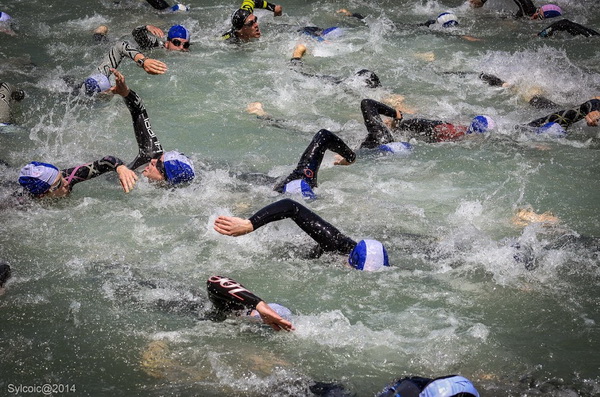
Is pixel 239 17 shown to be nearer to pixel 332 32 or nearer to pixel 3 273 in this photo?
pixel 332 32

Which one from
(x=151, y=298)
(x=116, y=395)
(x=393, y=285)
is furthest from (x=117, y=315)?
(x=393, y=285)

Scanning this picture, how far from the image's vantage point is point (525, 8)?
1454 cm

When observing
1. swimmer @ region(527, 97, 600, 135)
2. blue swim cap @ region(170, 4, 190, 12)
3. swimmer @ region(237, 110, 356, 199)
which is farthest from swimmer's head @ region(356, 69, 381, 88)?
blue swim cap @ region(170, 4, 190, 12)

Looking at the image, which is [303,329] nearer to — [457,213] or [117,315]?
[117,315]

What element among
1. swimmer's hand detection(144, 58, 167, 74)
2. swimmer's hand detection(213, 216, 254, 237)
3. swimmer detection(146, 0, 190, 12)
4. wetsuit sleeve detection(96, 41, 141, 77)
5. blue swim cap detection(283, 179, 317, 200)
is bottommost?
swimmer detection(146, 0, 190, 12)

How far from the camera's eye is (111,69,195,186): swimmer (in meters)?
8.20

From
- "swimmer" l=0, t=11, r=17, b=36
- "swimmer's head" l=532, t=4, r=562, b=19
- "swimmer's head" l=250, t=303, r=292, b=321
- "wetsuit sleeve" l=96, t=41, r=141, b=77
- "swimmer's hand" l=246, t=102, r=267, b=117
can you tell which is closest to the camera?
"swimmer's head" l=250, t=303, r=292, b=321

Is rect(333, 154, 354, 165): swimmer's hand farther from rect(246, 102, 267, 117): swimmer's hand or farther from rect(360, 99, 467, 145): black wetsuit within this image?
rect(246, 102, 267, 117): swimmer's hand

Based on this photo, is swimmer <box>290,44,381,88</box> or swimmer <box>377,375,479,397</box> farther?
swimmer <box>290,44,381,88</box>

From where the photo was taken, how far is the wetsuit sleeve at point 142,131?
8.30 m

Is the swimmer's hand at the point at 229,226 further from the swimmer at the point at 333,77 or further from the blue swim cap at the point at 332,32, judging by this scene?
the blue swim cap at the point at 332,32

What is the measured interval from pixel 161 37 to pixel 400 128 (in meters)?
5.65

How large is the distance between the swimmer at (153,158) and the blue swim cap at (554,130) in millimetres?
4899

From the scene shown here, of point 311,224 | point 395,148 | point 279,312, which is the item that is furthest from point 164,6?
point 279,312
